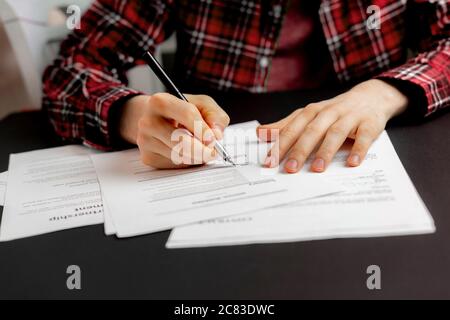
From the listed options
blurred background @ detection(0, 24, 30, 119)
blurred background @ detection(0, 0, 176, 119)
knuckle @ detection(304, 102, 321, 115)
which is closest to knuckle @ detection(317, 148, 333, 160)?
knuckle @ detection(304, 102, 321, 115)

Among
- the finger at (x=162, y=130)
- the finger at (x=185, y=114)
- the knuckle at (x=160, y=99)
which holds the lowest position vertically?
the finger at (x=162, y=130)

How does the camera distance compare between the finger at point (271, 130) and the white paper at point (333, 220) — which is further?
the finger at point (271, 130)

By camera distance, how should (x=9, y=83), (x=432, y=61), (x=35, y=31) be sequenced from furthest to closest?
1. (x=9, y=83)
2. (x=35, y=31)
3. (x=432, y=61)

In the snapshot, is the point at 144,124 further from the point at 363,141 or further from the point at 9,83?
the point at 9,83

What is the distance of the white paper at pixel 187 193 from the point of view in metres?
0.51

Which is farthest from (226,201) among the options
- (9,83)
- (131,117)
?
(9,83)

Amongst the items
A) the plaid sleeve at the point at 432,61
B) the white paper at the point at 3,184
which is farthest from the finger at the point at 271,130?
the white paper at the point at 3,184

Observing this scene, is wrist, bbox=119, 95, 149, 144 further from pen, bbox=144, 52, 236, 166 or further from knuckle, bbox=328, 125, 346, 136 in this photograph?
knuckle, bbox=328, 125, 346, 136

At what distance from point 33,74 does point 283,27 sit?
59 cm

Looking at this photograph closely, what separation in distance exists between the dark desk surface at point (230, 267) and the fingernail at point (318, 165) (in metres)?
0.11

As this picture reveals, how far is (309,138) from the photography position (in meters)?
0.63

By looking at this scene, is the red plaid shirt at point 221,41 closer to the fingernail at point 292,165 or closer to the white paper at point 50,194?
the white paper at point 50,194

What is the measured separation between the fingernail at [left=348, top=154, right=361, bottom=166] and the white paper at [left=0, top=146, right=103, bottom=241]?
311 millimetres

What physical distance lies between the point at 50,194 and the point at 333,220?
361mm
